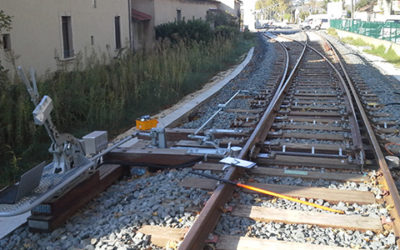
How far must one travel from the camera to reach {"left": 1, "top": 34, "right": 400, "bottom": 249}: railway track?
12.7 ft

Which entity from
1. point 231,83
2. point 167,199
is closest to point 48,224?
point 167,199

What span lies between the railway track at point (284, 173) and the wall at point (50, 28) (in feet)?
17.2

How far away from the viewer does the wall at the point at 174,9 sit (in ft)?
81.7

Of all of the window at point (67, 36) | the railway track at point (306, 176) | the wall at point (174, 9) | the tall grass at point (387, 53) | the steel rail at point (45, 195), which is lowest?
the railway track at point (306, 176)

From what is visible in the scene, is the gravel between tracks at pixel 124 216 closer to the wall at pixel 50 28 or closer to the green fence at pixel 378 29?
the wall at pixel 50 28

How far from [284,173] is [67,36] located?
11.4 metres

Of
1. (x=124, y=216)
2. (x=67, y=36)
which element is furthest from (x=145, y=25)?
(x=124, y=216)

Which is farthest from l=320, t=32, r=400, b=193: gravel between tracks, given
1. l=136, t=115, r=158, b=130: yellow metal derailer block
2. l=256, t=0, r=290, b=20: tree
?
l=256, t=0, r=290, b=20: tree

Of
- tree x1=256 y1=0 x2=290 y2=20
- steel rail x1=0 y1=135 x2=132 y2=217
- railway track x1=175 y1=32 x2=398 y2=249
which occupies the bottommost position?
railway track x1=175 y1=32 x2=398 y2=249

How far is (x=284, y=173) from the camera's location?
17.7 ft

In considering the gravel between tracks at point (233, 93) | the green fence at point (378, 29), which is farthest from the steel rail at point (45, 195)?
the green fence at point (378, 29)

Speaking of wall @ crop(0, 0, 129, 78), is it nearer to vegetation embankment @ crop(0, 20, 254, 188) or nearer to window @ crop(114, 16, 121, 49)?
window @ crop(114, 16, 121, 49)

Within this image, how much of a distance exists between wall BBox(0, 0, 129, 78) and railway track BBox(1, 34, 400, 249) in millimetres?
5233

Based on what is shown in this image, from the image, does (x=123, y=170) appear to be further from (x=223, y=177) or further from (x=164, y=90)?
(x=164, y=90)
